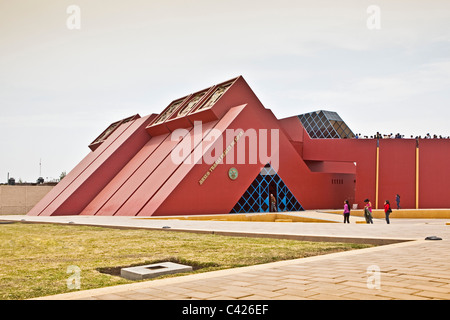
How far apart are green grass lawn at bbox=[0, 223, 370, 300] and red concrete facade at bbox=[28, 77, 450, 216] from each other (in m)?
12.3

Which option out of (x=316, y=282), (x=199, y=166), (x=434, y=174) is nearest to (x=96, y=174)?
(x=199, y=166)

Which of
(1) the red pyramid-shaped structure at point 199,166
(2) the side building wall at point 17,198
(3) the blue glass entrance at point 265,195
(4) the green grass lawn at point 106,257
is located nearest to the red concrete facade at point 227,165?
(1) the red pyramid-shaped structure at point 199,166

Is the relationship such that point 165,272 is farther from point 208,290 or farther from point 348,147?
point 348,147

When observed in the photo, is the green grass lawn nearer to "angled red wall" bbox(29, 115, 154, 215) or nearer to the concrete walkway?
the concrete walkway

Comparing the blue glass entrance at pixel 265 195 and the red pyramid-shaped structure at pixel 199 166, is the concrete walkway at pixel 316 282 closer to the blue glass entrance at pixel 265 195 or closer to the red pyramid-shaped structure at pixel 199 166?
the red pyramid-shaped structure at pixel 199 166

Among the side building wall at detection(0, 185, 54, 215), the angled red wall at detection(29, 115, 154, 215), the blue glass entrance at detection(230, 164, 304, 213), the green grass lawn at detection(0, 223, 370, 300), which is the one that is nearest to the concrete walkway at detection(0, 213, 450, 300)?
the green grass lawn at detection(0, 223, 370, 300)

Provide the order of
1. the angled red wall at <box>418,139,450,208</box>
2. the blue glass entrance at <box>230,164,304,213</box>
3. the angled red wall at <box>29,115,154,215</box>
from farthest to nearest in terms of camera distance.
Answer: the angled red wall at <box>418,139,450,208</box>, the angled red wall at <box>29,115,154,215</box>, the blue glass entrance at <box>230,164,304,213</box>

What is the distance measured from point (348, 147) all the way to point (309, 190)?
17.2 ft

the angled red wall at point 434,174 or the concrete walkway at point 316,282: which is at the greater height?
the angled red wall at point 434,174

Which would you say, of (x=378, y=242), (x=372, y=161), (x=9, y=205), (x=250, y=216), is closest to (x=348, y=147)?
(x=372, y=161)

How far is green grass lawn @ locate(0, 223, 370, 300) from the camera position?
508 cm

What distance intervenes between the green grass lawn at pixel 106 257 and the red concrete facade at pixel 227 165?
40.2 feet

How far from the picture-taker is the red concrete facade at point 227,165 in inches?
909

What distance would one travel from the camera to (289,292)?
13.4 feet
